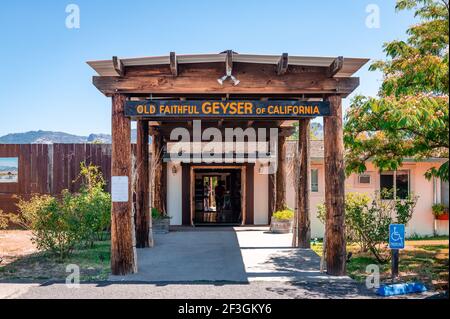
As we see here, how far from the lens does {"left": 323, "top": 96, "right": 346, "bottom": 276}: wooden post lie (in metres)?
8.03

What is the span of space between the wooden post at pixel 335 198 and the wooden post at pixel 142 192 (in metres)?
5.07

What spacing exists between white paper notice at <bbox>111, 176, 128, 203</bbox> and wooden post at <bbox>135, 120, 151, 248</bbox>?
136 inches

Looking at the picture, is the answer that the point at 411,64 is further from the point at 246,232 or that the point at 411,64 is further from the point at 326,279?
the point at 246,232

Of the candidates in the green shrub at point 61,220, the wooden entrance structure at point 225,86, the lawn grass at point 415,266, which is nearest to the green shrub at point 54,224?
the green shrub at point 61,220

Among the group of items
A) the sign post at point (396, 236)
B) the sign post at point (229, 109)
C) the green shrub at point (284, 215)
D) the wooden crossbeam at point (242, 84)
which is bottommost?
the green shrub at point (284, 215)

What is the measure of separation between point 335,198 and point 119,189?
12.3 feet

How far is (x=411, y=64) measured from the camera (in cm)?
770

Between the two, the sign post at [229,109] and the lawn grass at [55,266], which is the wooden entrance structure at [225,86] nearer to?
the sign post at [229,109]

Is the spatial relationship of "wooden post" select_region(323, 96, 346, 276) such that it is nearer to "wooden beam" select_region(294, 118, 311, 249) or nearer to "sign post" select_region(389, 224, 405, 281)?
"sign post" select_region(389, 224, 405, 281)

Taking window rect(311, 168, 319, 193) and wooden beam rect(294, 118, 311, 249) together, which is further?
window rect(311, 168, 319, 193)

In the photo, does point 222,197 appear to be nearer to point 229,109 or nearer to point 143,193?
point 143,193

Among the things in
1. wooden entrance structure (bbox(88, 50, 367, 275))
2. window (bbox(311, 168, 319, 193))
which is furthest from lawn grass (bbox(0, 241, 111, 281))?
window (bbox(311, 168, 319, 193))

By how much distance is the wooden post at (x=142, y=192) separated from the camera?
37.6 ft

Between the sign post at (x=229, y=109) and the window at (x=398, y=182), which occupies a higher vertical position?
the sign post at (x=229, y=109)
